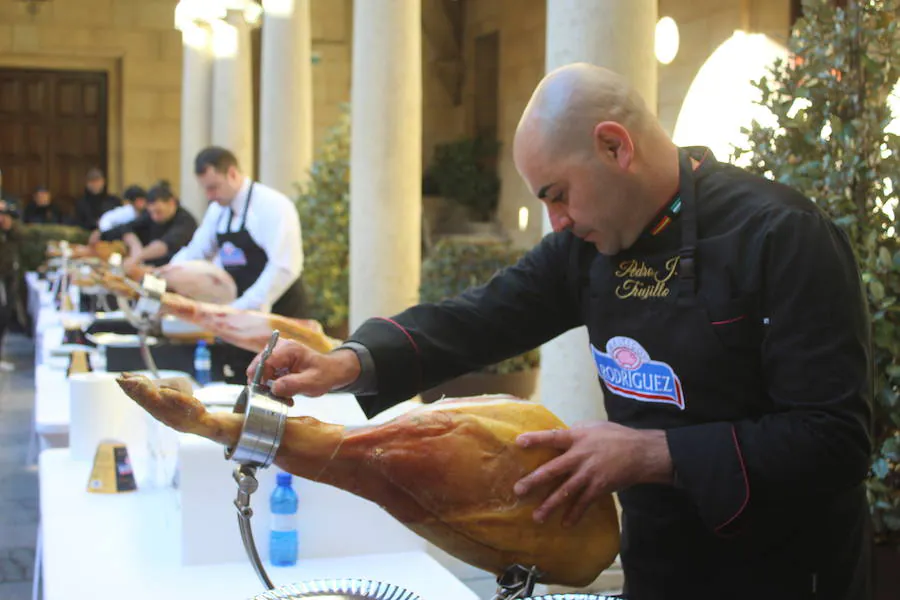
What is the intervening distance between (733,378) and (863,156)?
182cm

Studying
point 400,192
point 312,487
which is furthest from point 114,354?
point 400,192

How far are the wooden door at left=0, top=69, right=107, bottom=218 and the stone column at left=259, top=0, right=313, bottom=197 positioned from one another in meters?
10.1

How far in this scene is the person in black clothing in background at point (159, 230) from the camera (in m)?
8.81

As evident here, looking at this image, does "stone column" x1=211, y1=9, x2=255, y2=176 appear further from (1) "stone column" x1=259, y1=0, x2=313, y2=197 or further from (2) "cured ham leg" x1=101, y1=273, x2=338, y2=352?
(2) "cured ham leg" x1=101, y1=273, x2=338, y2=352

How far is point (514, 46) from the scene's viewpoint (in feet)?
54.6

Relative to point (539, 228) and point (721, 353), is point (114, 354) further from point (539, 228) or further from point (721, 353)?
point (539, 228)

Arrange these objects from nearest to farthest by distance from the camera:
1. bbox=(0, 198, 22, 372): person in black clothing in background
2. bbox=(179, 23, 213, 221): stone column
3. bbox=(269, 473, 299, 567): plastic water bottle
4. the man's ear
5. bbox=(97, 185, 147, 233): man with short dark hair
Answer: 1. the man's ear
2. bbox=(269, 473, 299, 567): plastic water bottle
3. bbox=(97, 185, 147, 233): man with short dark hair
4. bbox=(0, 198, 22, 372): person in black clothing in background
5. bbox=(179, 23, 213, 221): stone column

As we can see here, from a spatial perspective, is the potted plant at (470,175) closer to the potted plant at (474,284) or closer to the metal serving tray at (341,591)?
the potted plant at (474,284)

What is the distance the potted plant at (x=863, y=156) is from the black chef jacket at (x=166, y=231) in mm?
6305

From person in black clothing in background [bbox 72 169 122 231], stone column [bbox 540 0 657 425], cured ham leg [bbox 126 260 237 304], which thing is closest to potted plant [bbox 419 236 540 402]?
cured ham leg [bbox 126 260 237 304]

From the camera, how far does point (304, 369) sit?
76.2 inches

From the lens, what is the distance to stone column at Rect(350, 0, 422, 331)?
758 centimetres

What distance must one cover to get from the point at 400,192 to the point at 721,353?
5977 millimetres

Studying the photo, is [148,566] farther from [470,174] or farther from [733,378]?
[470,174]
